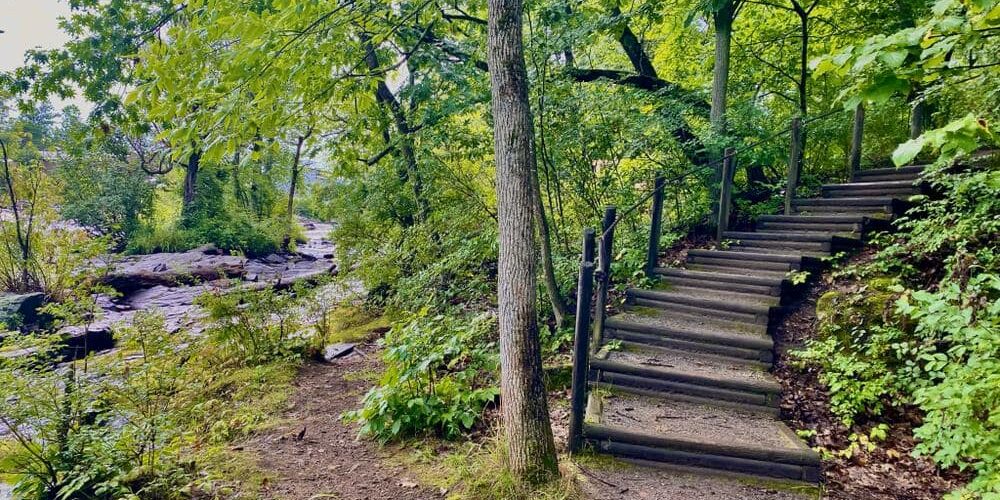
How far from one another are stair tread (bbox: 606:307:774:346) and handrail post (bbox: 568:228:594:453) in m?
1.61

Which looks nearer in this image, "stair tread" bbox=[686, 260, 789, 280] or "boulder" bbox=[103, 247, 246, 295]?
"stair tread" bbox=[686, 260, 789, 280]

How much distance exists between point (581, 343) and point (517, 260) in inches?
32.0

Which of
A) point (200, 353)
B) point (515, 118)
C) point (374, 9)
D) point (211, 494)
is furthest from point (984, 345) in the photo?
A: point (200, 353)

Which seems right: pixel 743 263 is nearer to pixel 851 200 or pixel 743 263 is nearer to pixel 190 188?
pixel 851 200

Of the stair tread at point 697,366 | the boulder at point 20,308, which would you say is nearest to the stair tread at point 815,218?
the stair tread at point 697,366

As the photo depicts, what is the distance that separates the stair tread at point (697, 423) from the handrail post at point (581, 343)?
0.32 meters

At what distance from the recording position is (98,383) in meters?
3.31

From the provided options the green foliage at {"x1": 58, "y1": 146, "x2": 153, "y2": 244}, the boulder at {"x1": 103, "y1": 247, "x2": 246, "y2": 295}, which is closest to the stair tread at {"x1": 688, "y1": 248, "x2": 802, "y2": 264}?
the boulder at {"x1": 103, "y1": 247, "x2": 246, "y2": 295}

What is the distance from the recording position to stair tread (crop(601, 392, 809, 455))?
10.7 feet

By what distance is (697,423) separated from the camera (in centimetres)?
356

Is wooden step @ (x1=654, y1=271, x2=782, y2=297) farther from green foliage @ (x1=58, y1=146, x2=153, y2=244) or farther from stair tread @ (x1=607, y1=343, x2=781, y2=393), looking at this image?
green foliage @ (x1=58, y1=146, x2=153, y2=244)

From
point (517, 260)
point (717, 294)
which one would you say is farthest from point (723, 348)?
point (517, 260)

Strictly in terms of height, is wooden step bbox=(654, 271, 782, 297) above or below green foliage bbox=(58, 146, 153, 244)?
below

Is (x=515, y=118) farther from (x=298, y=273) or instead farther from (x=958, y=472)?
(x=298, y=273)
